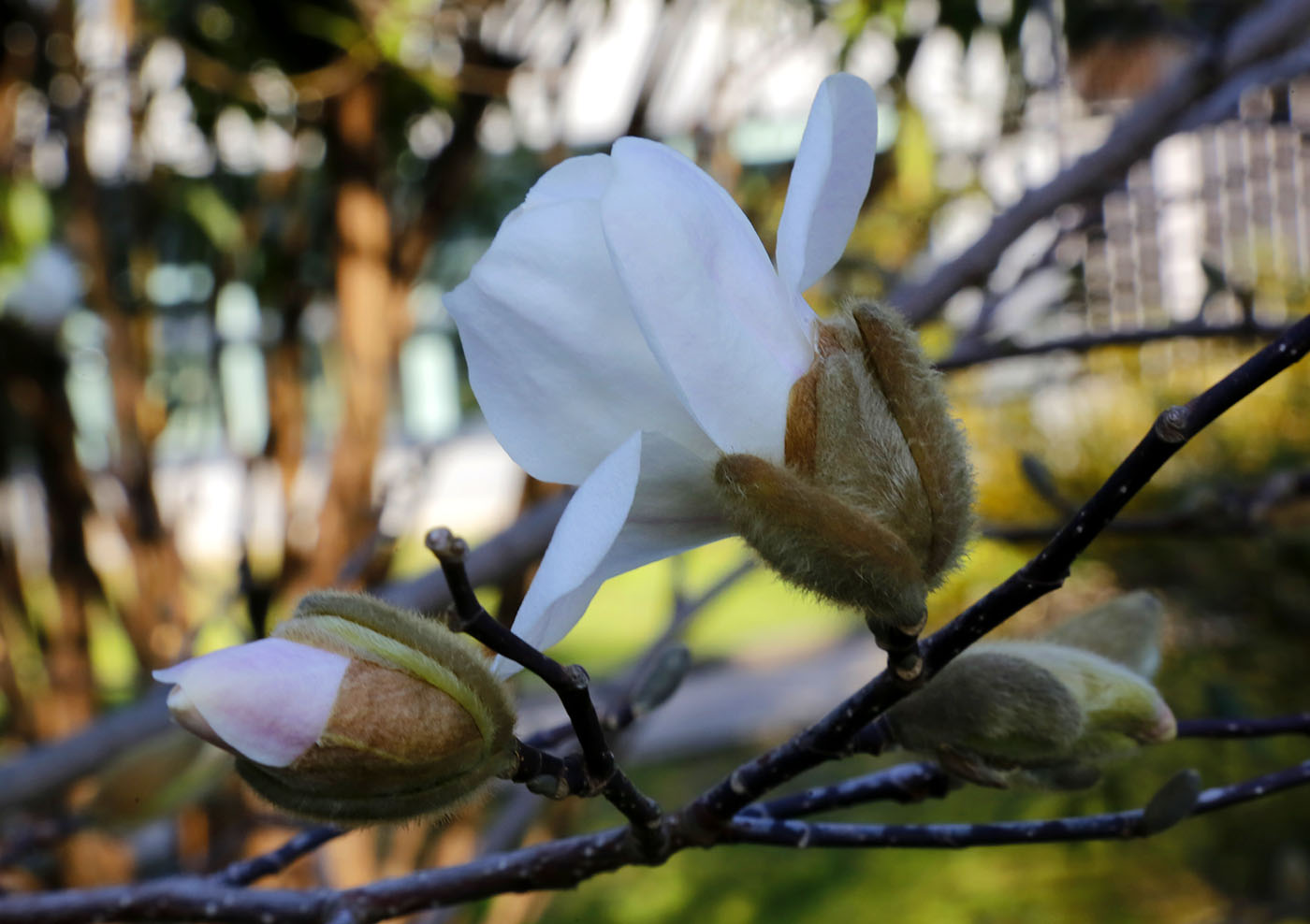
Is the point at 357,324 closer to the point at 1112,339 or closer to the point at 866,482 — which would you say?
the point at 1112,339

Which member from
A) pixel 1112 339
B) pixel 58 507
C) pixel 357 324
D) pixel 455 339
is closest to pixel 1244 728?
pixel 1112 339

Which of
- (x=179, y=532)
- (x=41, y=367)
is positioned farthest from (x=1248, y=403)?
(x=41, y=367)

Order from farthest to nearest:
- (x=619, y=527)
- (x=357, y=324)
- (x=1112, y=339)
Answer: (x=357, y=324) → (x=1112, y=339) → (x=619, y=527)

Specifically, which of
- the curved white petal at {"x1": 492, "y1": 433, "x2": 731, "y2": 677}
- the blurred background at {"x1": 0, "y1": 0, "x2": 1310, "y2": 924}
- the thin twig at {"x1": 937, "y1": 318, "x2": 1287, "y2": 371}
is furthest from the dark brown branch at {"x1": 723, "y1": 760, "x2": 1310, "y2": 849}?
the thin twig at {"x1": 937, "y1": 318, "x2": 1287, "y2": 371}

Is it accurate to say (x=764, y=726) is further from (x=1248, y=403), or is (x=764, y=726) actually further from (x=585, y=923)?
(x=1248, y=403)

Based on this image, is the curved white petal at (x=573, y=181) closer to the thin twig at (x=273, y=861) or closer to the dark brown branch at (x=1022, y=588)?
the dark brown branch at (x=1022, y=588)

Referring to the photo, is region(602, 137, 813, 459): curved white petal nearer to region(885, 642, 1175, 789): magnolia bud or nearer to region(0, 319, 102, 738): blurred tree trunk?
region(885, 642, 1175, 789): magnolia bud
